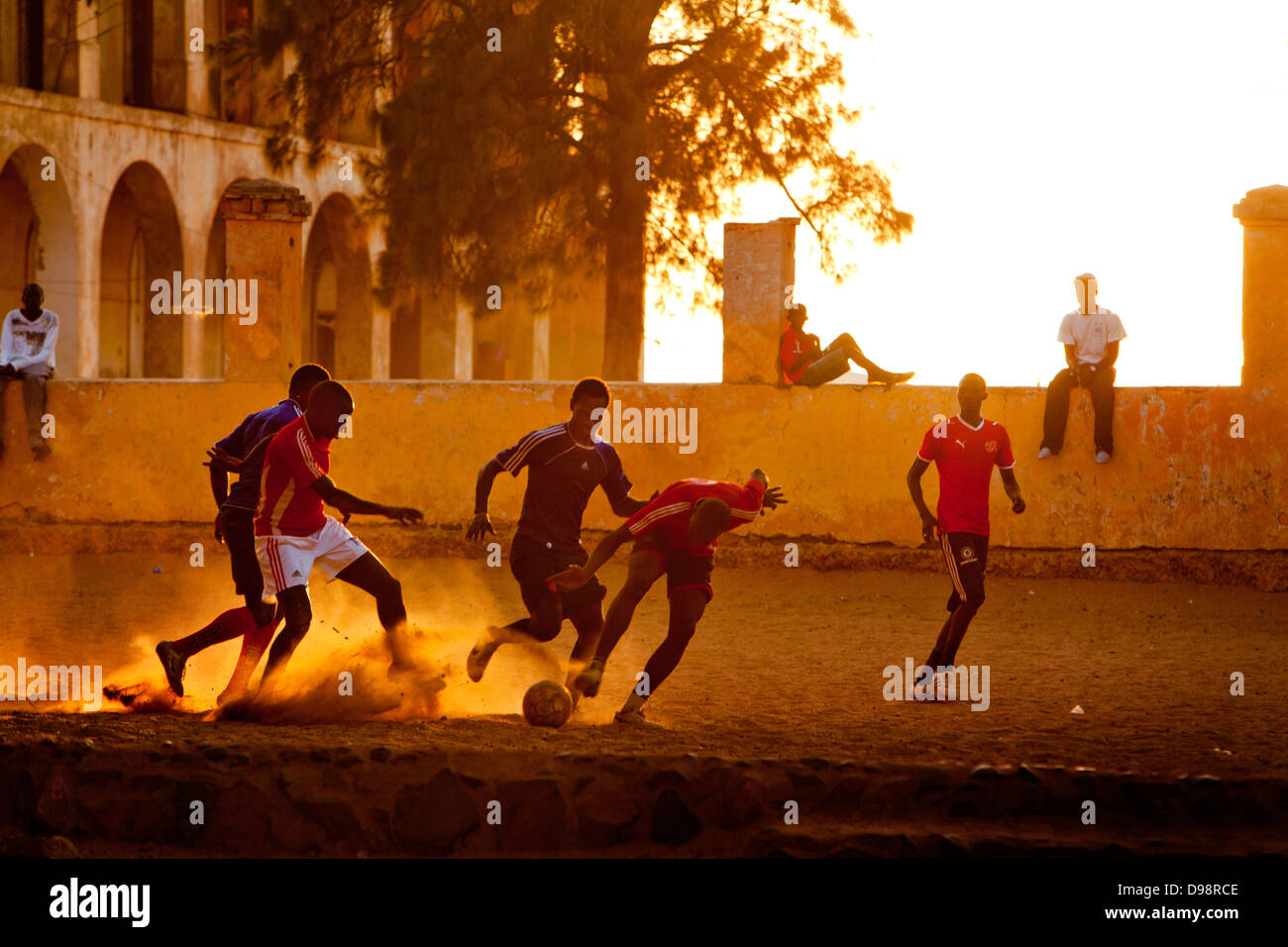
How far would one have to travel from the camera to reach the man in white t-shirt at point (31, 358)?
1570 centimetres

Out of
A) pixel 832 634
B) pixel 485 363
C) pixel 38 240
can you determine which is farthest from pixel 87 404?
pixel 485 363

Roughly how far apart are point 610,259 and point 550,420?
258 inches

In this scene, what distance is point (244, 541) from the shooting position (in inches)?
344

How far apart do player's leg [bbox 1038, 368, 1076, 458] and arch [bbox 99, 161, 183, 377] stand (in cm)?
1568

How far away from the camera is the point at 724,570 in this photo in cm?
1485

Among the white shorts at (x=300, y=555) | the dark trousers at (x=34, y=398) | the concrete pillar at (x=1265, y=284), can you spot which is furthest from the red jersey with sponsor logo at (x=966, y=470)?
the dark trousers at (x=34, y=398)

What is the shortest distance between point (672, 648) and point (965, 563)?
1.91 metres

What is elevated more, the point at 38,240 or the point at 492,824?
the point at 38,240

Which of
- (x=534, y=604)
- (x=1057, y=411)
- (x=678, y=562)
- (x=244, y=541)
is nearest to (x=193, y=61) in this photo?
(x=1057, y=411)

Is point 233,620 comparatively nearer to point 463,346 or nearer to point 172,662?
point 172,662

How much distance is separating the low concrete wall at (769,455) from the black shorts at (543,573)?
6318 mm
